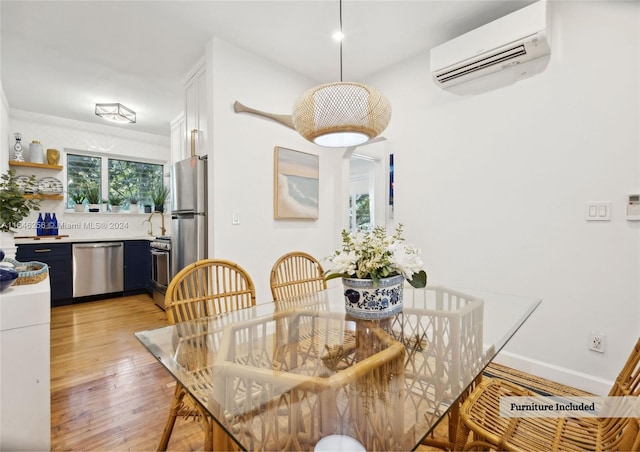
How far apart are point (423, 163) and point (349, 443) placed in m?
2.51

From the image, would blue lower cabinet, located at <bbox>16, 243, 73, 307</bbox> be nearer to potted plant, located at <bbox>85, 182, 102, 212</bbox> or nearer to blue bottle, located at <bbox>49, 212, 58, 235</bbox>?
blue bottle, located at <bbox>49, 212, 58, 235</bbox>

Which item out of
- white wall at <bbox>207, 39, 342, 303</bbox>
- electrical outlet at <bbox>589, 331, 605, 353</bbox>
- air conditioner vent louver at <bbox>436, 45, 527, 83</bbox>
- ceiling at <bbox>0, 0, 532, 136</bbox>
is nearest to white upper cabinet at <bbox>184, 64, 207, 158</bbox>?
ceiling at <bbox>0, 0, 532, 136</bbox>

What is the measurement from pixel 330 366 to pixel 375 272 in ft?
1.46

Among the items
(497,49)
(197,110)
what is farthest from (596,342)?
(197,110)

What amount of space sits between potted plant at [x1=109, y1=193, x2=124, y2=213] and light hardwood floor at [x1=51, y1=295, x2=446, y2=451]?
6.76 feet

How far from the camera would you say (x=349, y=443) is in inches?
26.2

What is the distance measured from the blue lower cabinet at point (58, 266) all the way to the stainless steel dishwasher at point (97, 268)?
6 centimetres

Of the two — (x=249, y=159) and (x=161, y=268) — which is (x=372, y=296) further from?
(x=161, y=268)

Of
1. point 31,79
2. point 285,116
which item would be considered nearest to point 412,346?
point 285,116

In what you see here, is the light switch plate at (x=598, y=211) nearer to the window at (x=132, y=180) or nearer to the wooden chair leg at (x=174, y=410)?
the wooden chair leg at (x=174, y=410)

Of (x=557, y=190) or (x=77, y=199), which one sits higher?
(x=77, y=199)

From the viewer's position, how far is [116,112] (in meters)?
3.66

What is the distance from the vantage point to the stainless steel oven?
363 centimetres

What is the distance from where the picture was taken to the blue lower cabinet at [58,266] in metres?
3.77
